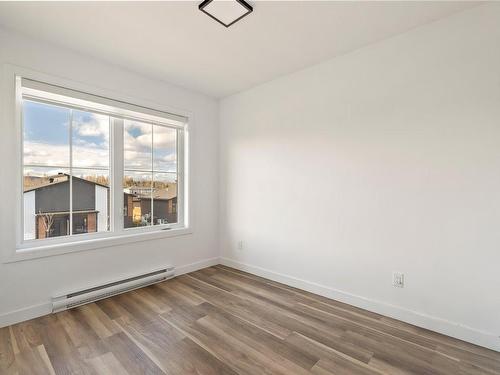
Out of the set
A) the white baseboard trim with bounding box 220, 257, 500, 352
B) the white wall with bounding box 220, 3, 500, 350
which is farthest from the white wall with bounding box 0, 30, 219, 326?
the white baseboard trim with bounding box 220, 257, 500, 352

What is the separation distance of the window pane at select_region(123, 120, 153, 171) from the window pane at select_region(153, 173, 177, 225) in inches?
9.2

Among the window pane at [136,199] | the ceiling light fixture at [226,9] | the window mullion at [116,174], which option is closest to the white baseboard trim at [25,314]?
the window mullion at [116,174]

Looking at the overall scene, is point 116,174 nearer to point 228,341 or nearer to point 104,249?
point 104,249

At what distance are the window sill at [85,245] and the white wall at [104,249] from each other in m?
0.05

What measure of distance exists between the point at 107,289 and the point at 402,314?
2897mm

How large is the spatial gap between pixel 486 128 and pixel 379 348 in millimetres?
1822

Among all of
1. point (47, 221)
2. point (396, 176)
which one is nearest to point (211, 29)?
point (396, 176)

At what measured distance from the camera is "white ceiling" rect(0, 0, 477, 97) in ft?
6.32

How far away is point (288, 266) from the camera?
122 inches

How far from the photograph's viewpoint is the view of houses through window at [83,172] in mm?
2422

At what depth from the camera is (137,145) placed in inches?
125

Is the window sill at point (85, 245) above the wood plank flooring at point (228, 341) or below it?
A: above

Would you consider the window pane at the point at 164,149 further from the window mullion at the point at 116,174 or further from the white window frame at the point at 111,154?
the window mullion at the point at 116,174

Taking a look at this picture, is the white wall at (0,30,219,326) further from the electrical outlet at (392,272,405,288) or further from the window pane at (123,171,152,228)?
the electrical outlet at (392,272,405,288)
